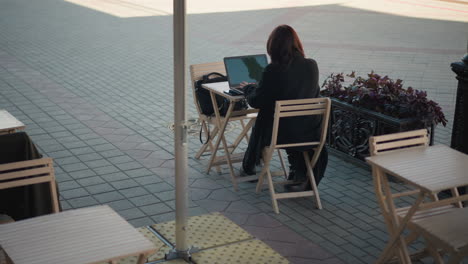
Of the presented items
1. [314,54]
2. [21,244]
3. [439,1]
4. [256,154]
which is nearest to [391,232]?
[256,154]

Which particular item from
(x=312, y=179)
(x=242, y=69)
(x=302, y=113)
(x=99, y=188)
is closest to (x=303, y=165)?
(x=312, y=179)

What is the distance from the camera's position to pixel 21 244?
135 inches

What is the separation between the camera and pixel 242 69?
6.57 m

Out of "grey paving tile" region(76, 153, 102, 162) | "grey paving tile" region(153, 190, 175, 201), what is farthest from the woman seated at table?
"grey paving tile" region(76, 153, 102, 162)

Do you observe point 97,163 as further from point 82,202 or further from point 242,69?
point 242,69

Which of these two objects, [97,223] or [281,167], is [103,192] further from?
[97,223]

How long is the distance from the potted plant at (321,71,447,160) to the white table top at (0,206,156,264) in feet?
12.7

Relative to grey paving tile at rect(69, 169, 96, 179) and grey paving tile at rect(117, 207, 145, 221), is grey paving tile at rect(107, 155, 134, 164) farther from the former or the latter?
grey paving tile at rect(117, 207, 145, 221)

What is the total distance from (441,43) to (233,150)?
9082 mm

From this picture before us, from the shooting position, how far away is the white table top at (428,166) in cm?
433

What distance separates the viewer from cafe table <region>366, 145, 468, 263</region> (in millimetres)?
4348

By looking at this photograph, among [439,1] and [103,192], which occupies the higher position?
[439,1]

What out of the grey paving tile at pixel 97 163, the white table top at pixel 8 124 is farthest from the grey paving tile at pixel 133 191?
the white table top at pixel 8 124

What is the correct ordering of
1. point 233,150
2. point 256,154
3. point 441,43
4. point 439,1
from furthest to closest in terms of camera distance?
point 439,1 → point 441,43 → point 233,150 → point 256,154
